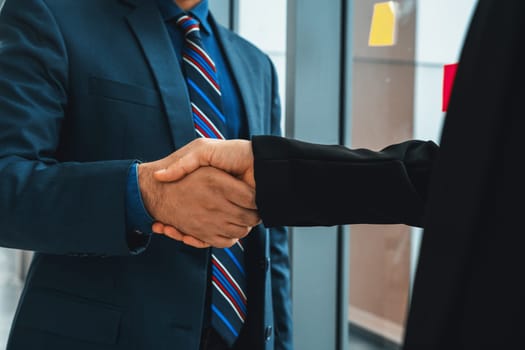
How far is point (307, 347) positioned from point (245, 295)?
73 centimetres

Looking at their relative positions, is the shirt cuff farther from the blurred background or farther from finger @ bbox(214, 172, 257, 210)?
the blurred background

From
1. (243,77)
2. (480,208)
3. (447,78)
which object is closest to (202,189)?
(243,77)

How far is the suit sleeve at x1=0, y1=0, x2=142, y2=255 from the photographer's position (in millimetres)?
764

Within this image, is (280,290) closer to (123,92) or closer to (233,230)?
(233,230)

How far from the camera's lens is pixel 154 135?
35.2 inches

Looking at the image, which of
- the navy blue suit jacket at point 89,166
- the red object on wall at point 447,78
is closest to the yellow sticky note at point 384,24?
the red object on wall at point 447,78

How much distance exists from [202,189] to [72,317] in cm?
32

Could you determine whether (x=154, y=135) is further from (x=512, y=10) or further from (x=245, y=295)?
(x=512, y=10)

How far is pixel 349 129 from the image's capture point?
161 centimetres

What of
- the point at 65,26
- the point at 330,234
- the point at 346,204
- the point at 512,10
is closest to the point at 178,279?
the point at 346,204

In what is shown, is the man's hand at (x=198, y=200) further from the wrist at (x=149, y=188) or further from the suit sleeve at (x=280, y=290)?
the suit sleeve at (x=280, y=290)

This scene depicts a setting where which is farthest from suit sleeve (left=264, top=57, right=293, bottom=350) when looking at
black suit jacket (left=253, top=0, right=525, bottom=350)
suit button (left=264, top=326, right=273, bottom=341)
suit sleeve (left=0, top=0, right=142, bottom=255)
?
black suit jacket (left=253, top=0, right=525, bottom=350)

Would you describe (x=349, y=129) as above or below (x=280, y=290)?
above

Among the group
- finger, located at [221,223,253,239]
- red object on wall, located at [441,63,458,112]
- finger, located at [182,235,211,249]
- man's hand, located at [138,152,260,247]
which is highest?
red object on wall, located at [441,63,458,112]
